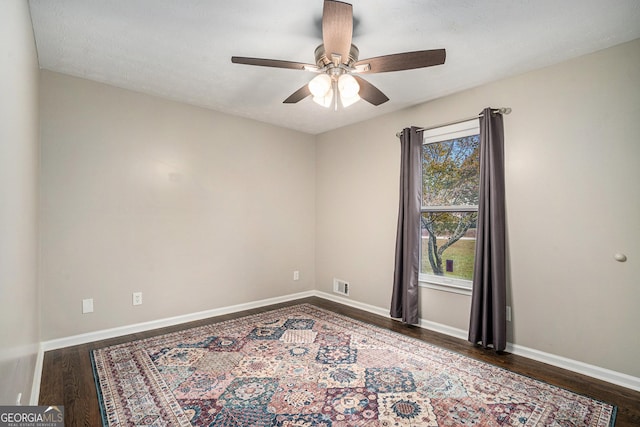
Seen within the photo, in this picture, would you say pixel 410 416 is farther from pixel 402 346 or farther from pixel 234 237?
pixel 234 237

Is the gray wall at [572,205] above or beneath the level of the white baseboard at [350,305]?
above

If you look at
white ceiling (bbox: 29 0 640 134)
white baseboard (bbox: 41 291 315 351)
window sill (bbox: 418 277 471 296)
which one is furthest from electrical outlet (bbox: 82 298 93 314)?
window sill (bbox: 418 277 471 296)

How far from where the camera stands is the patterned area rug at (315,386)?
199 centimetres

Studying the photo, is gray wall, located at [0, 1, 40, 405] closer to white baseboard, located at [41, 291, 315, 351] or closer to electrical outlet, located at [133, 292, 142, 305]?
white baseboard, located at [41, 291, 315, 351]

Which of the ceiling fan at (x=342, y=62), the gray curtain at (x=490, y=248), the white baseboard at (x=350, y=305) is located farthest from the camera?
the gray curtain at (x=490, y=248)

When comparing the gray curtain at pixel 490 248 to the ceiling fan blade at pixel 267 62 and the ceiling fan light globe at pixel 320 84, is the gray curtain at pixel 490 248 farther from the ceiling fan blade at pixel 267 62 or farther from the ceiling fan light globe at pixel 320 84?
the ceiling fan blade at pixel 267 62

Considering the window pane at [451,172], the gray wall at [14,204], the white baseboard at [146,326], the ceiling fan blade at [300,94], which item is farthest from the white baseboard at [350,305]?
the ceiling fan blade at [300,94]

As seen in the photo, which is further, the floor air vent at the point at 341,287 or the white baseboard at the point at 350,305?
the floor air vent at the point at 341,287

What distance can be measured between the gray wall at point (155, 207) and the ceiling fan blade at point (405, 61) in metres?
2.37

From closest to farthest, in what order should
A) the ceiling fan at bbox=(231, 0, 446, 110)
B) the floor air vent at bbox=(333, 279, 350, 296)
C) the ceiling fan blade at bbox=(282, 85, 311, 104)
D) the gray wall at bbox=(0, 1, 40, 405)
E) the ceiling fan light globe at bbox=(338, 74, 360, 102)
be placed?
the gray wall at bbox=(0, 1, 40, 405) → the ceiling fan at bbox=(231, 0, 446, 110) → the ceiling fan light globe at bbox=(338, 74, 360, 102) → the ceiling fan blade at bbox=(282, 85, 311, 104) → the floor air vent at bbox=(333, 279, 350, 296)

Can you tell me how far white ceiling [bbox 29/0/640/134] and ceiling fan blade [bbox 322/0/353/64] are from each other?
0.27 meters

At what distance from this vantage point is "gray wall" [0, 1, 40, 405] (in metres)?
1.21

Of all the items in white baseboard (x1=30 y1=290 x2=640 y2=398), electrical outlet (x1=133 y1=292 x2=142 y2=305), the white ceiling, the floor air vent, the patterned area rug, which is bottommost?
the patterned area rug

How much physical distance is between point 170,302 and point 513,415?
3265 mm
